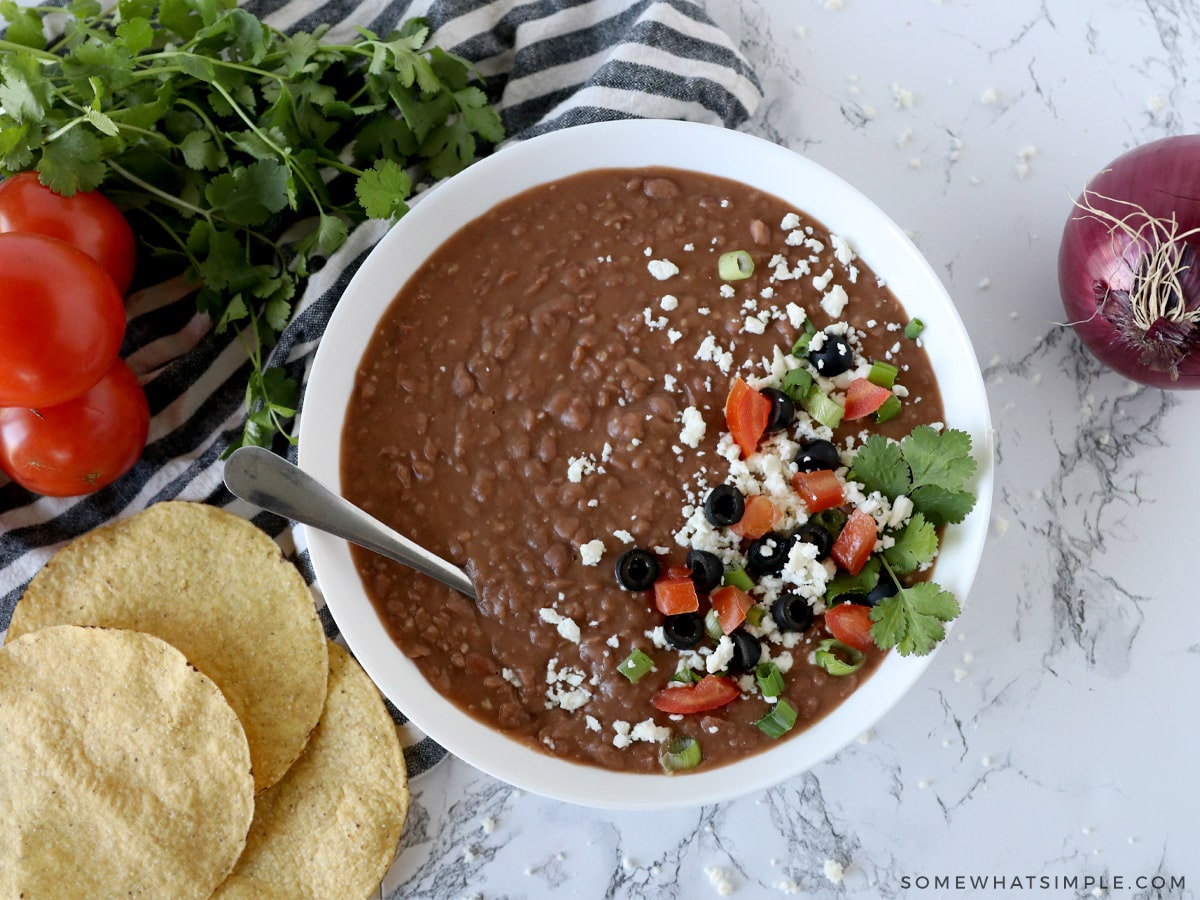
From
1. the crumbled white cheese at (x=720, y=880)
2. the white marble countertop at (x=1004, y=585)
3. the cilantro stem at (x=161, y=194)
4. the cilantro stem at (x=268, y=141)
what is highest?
the cilantro stem at (x=268, y=141)

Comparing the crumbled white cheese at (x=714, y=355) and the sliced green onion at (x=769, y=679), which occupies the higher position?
the crumbled white cheese at (x=714, y=355)

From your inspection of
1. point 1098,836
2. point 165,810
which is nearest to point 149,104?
point 165,810

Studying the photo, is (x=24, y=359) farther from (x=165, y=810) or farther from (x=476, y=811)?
(x=476, y=811)

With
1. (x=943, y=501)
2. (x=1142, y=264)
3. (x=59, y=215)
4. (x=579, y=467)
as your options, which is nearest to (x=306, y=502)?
(x=579, y=467)

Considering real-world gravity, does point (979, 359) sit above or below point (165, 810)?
above

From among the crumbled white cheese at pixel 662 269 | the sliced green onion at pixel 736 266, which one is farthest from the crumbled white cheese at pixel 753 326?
the crumbled white cheese at pixel 662 269

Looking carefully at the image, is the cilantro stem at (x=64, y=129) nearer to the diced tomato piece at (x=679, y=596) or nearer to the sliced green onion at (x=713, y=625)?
the diced tomato piece at (x=679, y=596)

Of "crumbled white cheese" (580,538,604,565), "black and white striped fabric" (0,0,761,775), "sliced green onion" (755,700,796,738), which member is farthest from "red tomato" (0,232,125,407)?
"sliced green onion" (755,700,796,738)
